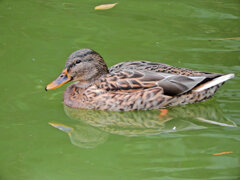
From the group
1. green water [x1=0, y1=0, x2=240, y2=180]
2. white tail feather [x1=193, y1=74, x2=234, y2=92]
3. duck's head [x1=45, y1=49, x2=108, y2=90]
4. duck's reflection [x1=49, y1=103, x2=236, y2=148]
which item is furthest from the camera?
duck's head [x1=45, y1=49, x2=108, y2=90]

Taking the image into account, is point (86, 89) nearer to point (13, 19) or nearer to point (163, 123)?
point (163, 123)

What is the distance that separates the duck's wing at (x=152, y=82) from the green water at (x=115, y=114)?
38 cm

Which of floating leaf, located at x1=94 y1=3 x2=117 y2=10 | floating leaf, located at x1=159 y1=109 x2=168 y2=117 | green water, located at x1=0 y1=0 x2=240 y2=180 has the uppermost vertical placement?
floating leaf, located at x1=94 y1=3 x2=117 y2=10

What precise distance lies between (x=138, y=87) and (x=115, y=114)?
594mm

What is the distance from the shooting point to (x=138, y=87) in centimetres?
818

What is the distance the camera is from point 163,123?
7711 millimetres

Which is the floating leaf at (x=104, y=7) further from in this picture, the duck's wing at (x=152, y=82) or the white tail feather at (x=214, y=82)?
the white tail feather at (x=214, y=82)

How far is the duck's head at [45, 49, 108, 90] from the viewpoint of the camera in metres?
8.31

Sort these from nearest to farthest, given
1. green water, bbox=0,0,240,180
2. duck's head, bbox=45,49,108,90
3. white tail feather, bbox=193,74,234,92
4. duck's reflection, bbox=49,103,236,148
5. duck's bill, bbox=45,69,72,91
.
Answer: green water, bbox=0,0,240,180 → duck's reflection, bbox=49,103,236,148 → white tail feather, bbox=193,74,234,92 → duck's bill, bbox=45,69,72,91 → duck's head, bbox=45,49,108,90

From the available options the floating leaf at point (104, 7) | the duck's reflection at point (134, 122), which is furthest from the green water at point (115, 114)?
the floating leaf at point (104, 7)

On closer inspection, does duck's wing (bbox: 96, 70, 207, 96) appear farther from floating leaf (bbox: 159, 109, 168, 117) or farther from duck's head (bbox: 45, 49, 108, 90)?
duck's head (bbox: 45, 49, 108, 90)

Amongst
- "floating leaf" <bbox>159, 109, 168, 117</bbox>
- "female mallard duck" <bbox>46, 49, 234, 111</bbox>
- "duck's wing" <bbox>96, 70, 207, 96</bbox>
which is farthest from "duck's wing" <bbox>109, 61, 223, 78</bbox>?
"floating leaf" <bbox>159, 109, 168, 117</bbox>

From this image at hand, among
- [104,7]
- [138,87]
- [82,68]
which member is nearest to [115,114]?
[138,87]

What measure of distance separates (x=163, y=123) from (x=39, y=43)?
382 centimetres
